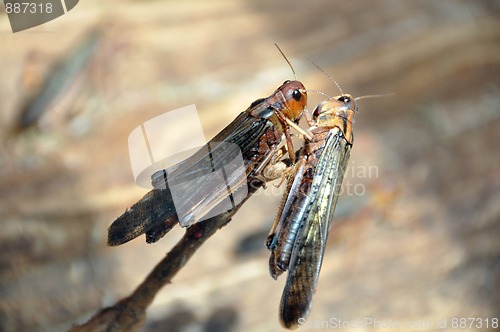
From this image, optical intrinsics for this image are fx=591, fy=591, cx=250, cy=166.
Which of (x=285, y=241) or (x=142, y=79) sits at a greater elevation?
(x=142, y=79)

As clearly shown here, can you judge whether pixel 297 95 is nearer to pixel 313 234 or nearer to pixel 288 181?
pixel 288 181

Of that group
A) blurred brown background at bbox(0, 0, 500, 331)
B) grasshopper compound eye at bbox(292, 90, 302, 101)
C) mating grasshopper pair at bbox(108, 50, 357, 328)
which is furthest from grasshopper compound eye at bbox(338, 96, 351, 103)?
blurred brown background at bbox(0, 0, 500, 331)

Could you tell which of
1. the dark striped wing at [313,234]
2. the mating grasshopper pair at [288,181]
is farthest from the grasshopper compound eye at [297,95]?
the dark striped wing at [313,234]

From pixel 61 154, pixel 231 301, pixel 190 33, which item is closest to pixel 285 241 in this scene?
pixel 231 301

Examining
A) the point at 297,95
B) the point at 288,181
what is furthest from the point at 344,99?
the point at 288,181

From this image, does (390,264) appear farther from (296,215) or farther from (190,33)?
(190,33)

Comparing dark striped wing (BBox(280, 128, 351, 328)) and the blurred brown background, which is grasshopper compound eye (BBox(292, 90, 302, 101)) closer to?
dark striped wing (BBox(280, 128, 351, 328))
